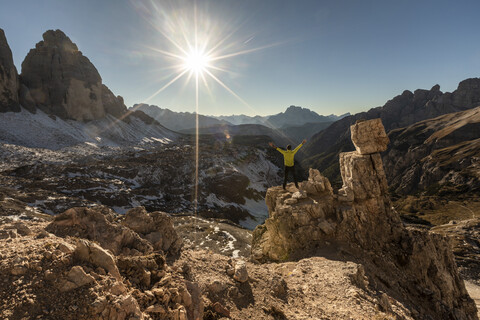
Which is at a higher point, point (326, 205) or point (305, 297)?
point (326, 205)

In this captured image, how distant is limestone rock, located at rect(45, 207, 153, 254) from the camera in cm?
707

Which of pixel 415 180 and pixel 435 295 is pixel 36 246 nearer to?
pixel 435 295

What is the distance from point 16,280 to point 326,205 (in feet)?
49.8

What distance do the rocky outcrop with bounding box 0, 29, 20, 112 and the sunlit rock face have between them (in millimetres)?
5976

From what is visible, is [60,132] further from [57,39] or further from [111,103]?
[57,39]

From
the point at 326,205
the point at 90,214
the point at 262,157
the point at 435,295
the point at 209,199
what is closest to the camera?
the point at 90,214

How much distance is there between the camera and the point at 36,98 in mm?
99688

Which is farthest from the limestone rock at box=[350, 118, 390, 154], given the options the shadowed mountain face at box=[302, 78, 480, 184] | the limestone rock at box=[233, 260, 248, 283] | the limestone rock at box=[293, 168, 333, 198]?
the shadowed mountain face at box=[302, 78, 480, 184]

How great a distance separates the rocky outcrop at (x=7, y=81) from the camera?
82.6m

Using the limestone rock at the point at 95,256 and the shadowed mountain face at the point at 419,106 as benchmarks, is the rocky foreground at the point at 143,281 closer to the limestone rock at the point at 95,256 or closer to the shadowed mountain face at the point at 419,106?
the limestone rock at the point at 95,256

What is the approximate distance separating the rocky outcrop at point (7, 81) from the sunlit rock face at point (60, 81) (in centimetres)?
598

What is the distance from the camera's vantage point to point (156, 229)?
31.4ft

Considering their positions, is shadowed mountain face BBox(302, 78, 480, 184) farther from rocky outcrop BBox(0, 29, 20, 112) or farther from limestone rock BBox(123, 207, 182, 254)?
rocky outcrop BBox(0, 29, 20, 112)

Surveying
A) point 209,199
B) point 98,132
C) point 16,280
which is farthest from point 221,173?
point 98,132
